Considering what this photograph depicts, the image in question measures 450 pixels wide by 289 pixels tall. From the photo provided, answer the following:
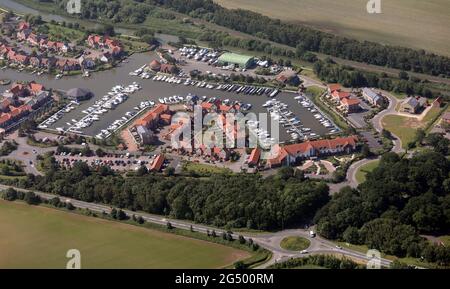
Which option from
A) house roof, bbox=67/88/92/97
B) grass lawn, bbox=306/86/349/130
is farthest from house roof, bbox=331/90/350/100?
house roof, bbox=67/88/92/97

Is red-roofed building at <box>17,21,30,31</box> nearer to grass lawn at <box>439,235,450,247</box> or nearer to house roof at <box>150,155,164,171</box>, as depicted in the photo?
house roof at <box>150,155,164,171</box>

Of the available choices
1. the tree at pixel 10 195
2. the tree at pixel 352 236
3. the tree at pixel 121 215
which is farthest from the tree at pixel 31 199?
the tree at pixel 352 236

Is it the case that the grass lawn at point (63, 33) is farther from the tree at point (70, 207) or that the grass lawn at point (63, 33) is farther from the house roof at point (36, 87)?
the tree at point (70, 207)

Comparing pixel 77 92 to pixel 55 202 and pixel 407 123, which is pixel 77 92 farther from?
pixel 407 123

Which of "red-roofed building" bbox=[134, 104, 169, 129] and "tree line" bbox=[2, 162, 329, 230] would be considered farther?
"red-roofed building" bbox=[134, 104, 169, 129]

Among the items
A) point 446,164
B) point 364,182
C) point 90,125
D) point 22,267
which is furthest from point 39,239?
point 446,164
